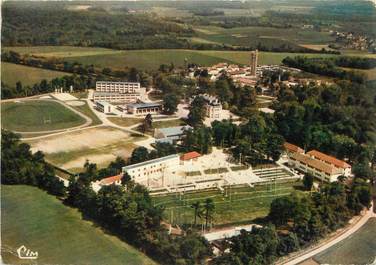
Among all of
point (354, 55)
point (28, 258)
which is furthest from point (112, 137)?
point (354, 55)

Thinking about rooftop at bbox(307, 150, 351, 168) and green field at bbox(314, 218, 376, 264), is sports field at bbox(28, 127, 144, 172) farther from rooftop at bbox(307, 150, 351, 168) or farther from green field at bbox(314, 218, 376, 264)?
green field at bbox(314, 218, 376, 264)

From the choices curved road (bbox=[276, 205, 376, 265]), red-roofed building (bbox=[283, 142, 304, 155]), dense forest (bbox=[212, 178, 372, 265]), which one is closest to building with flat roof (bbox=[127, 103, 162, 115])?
red-roofed building (bbox=[283, 142, 304, 155])

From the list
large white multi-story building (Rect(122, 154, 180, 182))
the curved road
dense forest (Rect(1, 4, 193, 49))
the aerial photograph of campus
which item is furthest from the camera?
dense forest (Rect(1, 4, 193, 49))

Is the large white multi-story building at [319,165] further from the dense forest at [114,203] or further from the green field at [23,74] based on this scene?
the green field at [23,74]

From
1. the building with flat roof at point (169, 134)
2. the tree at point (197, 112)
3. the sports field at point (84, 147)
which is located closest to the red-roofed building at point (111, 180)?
the sports field at point (84, 147)

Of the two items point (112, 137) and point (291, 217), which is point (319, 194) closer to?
point (291, 217)

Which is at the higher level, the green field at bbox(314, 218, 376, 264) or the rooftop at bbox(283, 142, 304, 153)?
the rooftop at bbox(283, 142, 304, 153)

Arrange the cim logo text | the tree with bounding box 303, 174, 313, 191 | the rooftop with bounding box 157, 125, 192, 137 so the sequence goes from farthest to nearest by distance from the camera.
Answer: the rooftop with bounding box 157, 125, 192, 137 < the tree with bounding box 303, 174, 313, 191 < the cim logo text
